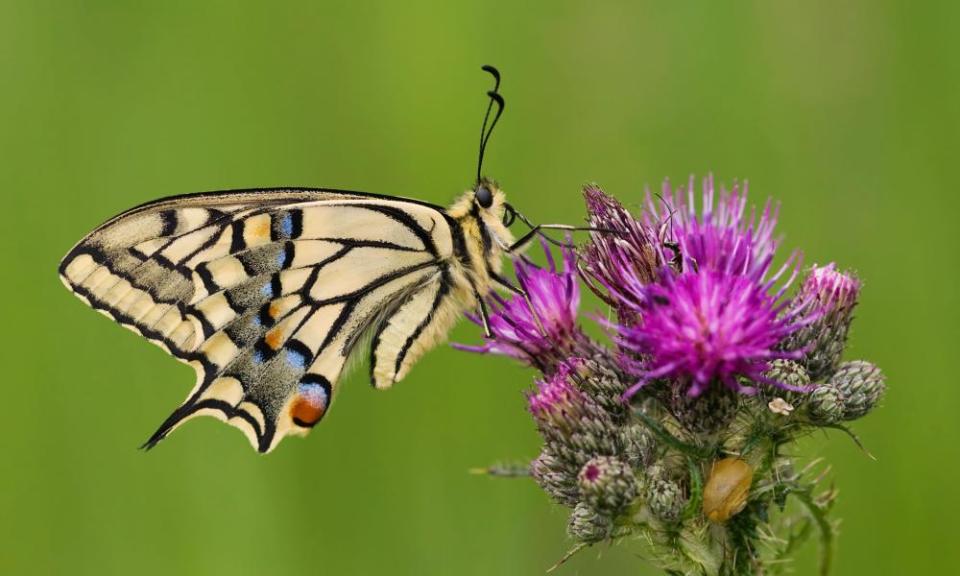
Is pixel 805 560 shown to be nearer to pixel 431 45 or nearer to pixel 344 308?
pixel 344 308

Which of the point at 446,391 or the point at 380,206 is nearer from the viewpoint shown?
the point at 380,206

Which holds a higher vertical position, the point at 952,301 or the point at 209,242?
the point at 952,301

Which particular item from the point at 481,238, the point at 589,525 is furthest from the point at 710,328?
the point at 481,238

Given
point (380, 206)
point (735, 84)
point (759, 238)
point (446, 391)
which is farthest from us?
point (735, 84)

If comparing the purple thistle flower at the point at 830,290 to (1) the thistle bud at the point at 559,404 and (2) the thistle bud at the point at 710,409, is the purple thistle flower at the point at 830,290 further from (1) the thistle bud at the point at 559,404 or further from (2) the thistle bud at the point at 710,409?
Result: (1) the thistle bud at the point at 559,404

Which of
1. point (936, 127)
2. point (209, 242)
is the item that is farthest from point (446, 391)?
point (936, 127)

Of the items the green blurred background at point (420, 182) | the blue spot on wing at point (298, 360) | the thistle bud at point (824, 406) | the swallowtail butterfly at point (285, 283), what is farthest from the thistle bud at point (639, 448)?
the blue spot on wing at point (298, 360)

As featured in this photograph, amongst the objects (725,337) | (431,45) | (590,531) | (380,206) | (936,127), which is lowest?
(590,531)

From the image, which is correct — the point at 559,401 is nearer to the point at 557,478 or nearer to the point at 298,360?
the point at 557,478
